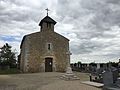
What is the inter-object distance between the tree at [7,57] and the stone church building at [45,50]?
17156 millimetres

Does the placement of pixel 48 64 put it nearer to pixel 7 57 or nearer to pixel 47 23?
pixel 47 23

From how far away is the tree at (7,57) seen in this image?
147 feet

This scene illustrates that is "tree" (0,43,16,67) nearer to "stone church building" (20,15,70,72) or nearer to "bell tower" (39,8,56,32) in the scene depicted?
"stone church building" (20,15,70,72)

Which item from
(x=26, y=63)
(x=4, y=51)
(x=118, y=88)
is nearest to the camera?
(x=118, y=88)

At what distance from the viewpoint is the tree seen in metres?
44.9

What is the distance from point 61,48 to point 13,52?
2432 centimetres

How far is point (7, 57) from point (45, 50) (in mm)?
21380

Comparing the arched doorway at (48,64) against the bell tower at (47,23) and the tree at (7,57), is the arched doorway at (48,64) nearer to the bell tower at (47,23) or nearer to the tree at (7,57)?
the bell tower at (47,23)

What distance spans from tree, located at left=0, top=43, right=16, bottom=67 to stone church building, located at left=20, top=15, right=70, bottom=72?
17156 mm

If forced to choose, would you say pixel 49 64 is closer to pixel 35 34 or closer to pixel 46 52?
pixel 46 52

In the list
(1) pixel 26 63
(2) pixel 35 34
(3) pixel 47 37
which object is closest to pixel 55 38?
(3) pixel 47 37

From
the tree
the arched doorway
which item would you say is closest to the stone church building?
the arched doorway

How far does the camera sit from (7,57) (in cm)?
4653

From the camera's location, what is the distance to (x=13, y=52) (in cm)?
4997
